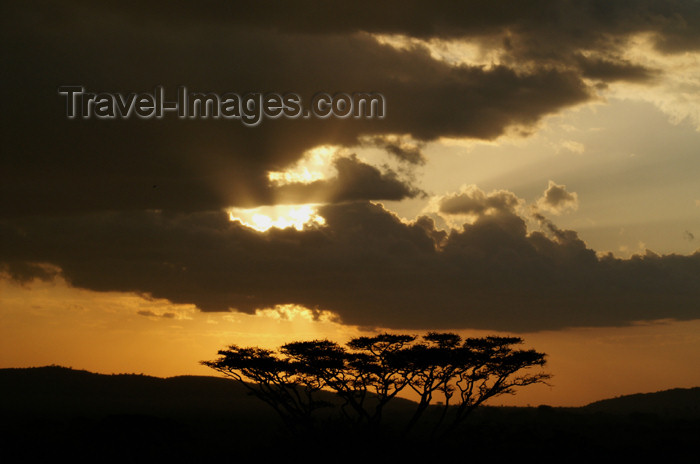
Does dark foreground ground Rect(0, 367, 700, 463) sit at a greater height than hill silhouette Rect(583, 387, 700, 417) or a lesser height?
greater

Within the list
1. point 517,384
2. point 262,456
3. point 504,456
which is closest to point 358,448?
point 262,456

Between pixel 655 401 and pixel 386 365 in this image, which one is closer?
pixel 386 365

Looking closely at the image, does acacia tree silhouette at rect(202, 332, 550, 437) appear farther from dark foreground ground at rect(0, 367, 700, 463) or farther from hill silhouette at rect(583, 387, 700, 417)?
hill silhouette at rect(583, 387, 700, 417)

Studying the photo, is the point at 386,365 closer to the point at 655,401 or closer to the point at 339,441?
the point at 339,441

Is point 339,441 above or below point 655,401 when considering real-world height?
above

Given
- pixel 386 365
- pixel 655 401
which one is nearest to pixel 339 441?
pixel 386 365

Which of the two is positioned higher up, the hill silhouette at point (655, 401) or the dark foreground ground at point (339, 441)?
the dark foreground ground at point (339, 441)

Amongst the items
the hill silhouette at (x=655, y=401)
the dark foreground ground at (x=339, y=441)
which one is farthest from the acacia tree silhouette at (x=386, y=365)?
the hill silhouette at (x=655, y=401)

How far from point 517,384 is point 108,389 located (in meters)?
121

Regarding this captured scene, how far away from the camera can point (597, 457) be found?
51844 millimetres

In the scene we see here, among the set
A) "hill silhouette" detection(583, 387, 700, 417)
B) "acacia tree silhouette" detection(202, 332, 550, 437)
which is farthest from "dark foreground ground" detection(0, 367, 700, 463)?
"hill silhouette" detection(583, 387, 700, 417)

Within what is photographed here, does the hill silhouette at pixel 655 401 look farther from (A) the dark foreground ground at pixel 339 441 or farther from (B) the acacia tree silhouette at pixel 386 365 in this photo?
(B) the acacia tree silhouette at pixel 386 365

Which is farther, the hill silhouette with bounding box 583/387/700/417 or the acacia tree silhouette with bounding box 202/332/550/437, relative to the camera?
the hill silhouette with bounding box 583/387/700/417

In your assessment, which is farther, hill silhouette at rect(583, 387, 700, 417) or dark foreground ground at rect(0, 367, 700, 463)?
hill silhouette at rect(583, 387, 700, 417)
